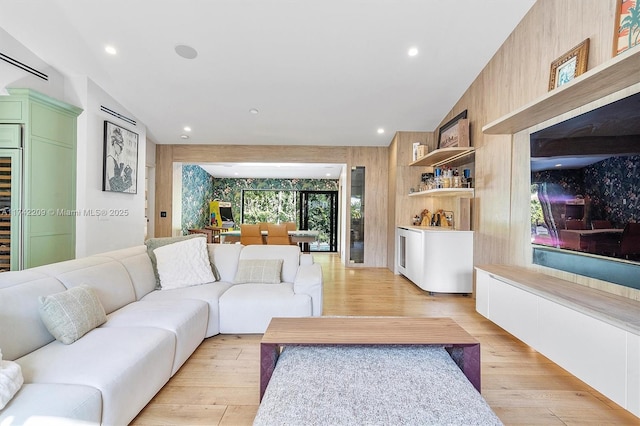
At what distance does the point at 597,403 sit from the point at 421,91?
3.57 m

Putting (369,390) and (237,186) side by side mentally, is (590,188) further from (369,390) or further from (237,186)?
(237,186)

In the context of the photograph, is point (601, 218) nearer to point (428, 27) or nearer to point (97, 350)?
point (428, 27)

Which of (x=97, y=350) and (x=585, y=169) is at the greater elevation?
(x=585, y=169)

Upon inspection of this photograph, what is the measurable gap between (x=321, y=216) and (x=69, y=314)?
23.6 feet

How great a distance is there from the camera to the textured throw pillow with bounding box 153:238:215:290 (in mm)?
2695

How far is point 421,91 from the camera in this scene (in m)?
3.92

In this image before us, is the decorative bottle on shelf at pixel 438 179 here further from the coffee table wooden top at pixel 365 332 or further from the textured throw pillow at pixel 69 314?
the textured throw pillow at pixel 69 314

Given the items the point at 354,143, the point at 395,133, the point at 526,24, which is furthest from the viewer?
the point at 354,143

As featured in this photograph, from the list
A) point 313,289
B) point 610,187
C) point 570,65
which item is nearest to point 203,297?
point 313,289

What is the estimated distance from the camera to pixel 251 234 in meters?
5.07

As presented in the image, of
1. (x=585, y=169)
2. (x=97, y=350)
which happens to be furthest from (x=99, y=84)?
(x=585, y=169)

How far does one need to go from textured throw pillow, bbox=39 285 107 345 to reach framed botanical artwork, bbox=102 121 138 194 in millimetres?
2858

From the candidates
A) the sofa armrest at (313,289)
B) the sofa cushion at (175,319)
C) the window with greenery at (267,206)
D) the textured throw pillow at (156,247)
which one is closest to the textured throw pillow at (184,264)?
the textured throw pillow at (156,247)

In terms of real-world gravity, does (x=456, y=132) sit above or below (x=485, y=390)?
above
